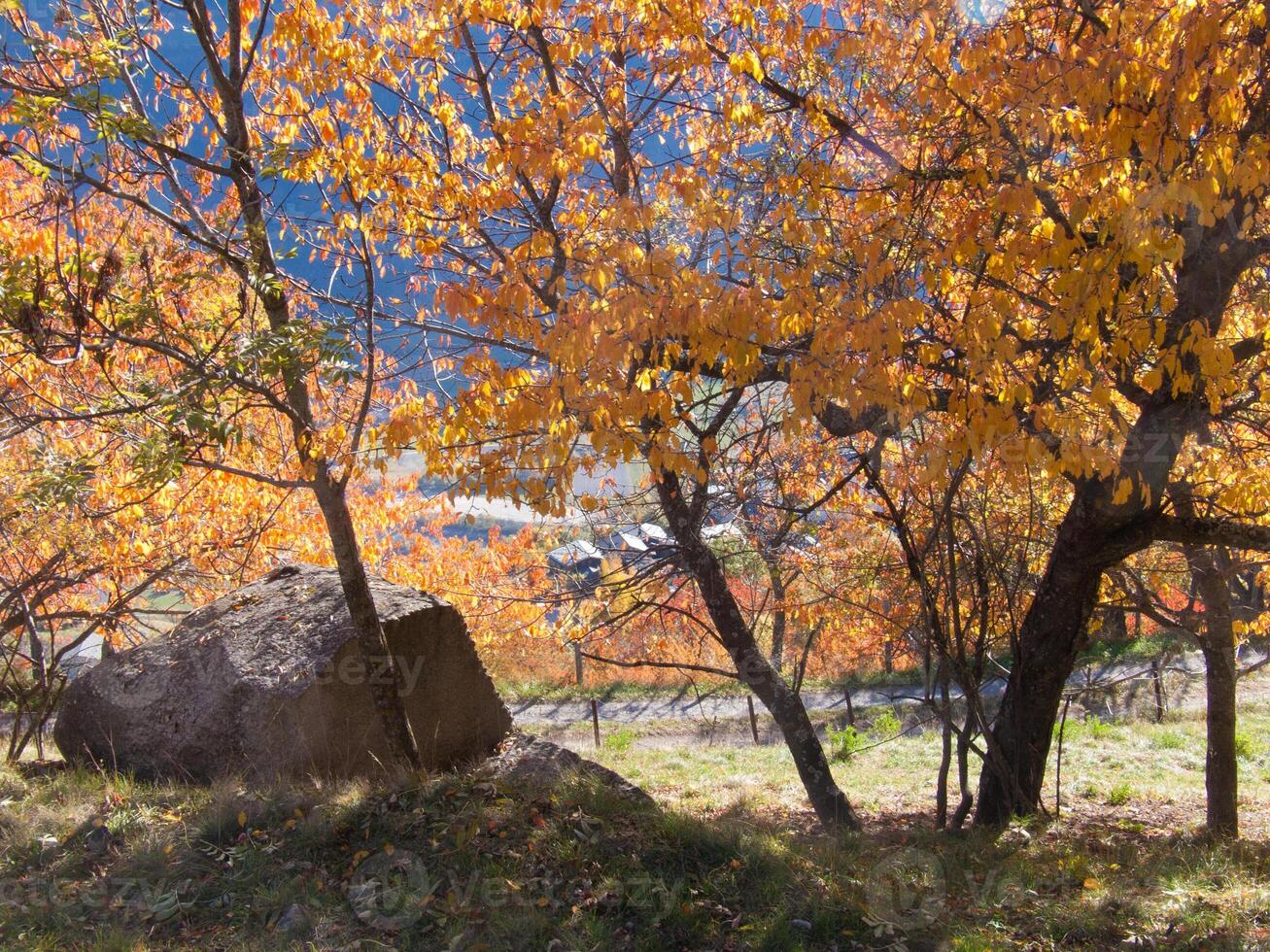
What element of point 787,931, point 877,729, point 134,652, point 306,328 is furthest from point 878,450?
→ point 877,729

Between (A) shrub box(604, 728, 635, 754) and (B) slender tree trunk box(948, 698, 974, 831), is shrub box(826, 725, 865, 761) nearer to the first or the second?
(A) shrub box(604, 728, 635, 754)

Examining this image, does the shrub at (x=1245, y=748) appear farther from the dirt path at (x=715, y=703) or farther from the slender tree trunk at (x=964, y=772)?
the slender tree trunk at (x=964, y=772)

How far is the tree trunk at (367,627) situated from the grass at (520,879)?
1.34 ft

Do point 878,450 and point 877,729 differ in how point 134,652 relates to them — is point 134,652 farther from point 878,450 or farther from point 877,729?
point 877,729

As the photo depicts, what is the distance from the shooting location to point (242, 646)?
19.9 ft

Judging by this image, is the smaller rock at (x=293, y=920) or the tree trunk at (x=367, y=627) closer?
the smaller rock at (x=293, y=920)

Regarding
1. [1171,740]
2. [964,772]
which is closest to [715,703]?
[1171,740]

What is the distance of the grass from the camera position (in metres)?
3.94

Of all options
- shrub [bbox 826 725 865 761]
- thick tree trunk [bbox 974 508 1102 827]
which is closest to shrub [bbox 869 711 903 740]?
shrub [bbox 826 725 865 761]

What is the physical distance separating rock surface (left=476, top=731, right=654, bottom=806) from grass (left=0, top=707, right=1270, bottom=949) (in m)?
0.27

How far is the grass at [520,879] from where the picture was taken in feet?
12.9

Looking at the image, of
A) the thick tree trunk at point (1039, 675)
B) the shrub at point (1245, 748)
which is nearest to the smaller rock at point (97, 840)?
the thick tree trunk at point (1039, 675)

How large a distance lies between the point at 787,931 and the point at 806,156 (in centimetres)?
451

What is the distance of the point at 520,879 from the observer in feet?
14.0
